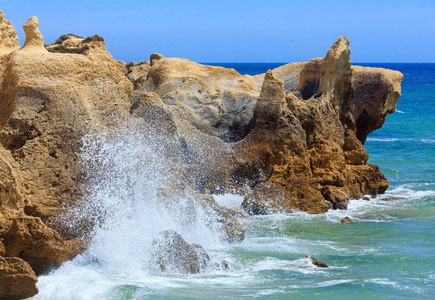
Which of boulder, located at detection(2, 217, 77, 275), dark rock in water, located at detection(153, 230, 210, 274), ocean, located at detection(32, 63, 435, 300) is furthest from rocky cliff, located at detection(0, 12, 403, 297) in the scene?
dark rock in water, located at detection(153, 230, 210, 274)

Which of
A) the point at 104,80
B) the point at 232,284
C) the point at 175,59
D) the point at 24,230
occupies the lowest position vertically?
the point at 232,284

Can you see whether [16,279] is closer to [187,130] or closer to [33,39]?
[33,39]

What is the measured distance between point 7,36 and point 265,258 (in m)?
4.84

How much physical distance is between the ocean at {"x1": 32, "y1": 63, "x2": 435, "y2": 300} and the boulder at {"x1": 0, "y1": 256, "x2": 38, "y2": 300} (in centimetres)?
14

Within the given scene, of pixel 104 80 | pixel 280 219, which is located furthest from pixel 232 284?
pixel 280 219

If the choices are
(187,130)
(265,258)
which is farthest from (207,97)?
(265,258)

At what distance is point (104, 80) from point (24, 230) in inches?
103

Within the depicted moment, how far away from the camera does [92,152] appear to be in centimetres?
758

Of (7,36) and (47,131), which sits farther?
(7,36)

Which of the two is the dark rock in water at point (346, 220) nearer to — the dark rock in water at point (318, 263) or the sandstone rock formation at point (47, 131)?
the dark rock in water at point (318, 263)

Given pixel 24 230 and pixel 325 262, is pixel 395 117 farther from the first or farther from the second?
pixel 24 230

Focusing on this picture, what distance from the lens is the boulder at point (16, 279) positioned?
5.73 metres

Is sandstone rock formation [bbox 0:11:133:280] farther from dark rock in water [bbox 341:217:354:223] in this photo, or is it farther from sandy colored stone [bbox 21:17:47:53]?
dark rock in water [bbox 341:217:354:223]

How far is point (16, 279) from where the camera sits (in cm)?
573
